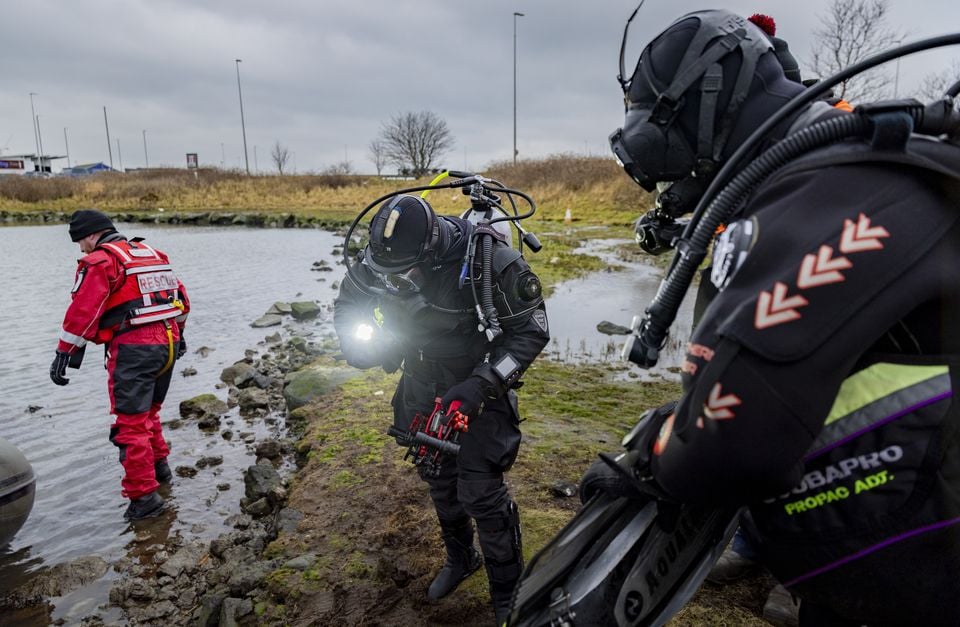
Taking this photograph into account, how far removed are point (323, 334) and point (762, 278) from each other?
1009 cm

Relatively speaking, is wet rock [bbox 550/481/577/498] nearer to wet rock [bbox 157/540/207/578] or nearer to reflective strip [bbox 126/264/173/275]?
wet rock [bbox 157/540/207/578]

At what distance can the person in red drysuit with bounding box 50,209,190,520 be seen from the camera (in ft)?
16.1

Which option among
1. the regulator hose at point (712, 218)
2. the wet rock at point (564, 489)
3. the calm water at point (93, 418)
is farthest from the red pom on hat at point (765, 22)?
the calm water at point (93, 418)

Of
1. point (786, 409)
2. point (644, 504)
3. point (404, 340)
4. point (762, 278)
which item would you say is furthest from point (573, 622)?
point (404, 340)

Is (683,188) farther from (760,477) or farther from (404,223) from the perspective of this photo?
(404,223)

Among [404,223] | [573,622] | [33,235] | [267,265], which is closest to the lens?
[573,622]

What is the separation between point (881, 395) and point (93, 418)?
8.10 metres

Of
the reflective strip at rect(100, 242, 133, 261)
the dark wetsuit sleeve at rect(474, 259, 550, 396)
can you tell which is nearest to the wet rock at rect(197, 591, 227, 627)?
the dark wetsuit sleeve at rect(474, 259, 550, 396)

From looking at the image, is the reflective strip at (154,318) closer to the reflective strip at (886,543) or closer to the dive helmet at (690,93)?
the dive helmet at (690,93)

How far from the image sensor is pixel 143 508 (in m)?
5.04

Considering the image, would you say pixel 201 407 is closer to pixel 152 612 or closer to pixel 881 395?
pixel 152 612

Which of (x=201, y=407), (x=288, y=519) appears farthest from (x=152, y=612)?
(x=201, y=407)

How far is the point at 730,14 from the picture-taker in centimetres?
165

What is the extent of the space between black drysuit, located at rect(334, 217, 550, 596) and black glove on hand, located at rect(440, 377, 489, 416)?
0.16 feet
